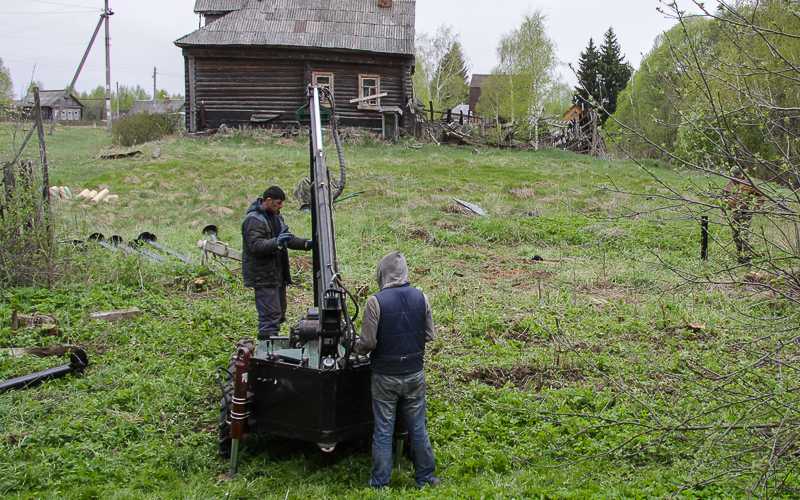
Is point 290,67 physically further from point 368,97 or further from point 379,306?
point 379,306

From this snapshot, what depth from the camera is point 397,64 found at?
26625mm

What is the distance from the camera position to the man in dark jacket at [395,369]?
4012 mm

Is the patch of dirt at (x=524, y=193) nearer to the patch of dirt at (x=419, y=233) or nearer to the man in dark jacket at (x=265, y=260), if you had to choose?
the patch of dirt at (x=419, y=233)

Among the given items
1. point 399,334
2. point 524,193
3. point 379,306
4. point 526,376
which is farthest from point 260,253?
point 524,193

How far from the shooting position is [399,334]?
13.3 feet

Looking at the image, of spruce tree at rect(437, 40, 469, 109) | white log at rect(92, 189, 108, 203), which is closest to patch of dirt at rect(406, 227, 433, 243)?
white log at rect(92, 189, 108, 203)

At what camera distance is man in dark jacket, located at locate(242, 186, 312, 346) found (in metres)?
5.88

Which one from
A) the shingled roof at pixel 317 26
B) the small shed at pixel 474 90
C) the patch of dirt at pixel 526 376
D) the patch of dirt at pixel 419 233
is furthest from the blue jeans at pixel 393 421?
the small shed at pixel 474 90

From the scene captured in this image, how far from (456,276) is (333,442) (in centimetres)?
575

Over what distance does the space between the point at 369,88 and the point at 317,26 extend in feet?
12.3

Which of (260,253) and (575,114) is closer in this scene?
(260,253)

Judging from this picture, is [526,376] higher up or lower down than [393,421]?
lower down

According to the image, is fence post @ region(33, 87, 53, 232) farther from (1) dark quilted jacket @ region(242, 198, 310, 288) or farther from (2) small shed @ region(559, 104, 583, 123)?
(2) small shed @ region(559, 104, 583, 123)

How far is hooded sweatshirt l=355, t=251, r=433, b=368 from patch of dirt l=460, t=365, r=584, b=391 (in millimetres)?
1676
